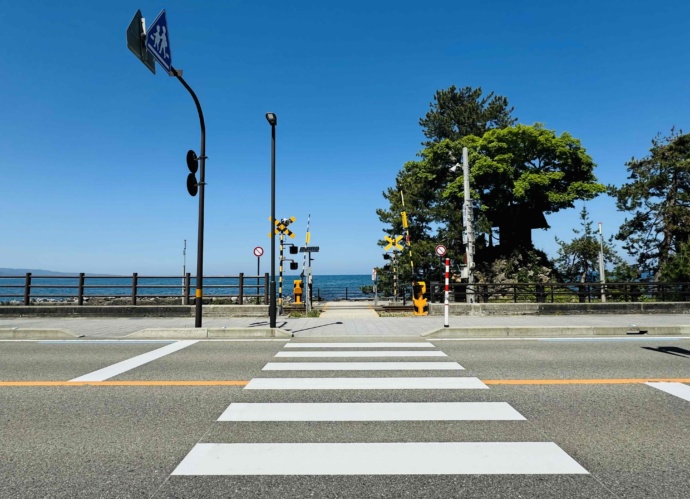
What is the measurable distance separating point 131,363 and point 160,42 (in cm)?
738

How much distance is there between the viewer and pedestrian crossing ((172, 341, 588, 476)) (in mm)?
3357

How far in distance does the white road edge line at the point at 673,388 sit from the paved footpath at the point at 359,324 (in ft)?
16.5

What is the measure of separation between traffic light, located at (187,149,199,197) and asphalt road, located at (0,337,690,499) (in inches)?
201

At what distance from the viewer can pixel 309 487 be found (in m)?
3.05

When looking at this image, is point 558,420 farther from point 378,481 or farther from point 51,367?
point 51,367

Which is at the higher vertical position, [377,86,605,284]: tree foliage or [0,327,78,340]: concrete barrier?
[377,86,605,284]: tree foliage

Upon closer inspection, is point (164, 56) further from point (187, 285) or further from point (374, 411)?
point (374, 411)

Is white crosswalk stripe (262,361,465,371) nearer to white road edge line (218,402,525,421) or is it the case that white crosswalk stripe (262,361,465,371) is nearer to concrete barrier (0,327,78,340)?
white road edge line (218,402,525,421)

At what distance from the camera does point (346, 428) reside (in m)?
4.27

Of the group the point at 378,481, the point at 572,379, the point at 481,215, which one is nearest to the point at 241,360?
the point at 378,481

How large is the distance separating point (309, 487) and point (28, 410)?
410 centimetres

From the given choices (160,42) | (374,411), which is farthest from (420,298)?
(160,42)

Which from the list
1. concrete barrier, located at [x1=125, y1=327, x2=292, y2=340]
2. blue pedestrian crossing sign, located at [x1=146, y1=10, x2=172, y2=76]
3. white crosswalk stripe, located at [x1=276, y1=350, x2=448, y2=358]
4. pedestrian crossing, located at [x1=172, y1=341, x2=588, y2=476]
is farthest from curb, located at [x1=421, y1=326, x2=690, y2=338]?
blue pedestrian crossing sign, located at [x1=146, y1=10, x2=172, y2=76]

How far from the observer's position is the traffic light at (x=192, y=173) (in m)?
11.1
